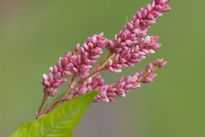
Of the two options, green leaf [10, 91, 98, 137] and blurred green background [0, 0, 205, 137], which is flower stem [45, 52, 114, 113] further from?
blurred green background [0, 0, 205, 137]

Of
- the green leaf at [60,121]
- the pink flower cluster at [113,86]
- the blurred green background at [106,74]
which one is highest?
the blurred green background at [106,74]

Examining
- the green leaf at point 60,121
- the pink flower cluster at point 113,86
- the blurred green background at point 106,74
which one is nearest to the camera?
the green leaf at point 60,121

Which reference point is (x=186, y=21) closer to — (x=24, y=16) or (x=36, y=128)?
(x=24, y=16)

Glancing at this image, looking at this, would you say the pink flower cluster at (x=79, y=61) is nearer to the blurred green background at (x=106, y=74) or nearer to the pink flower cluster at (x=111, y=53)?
the pink flower cluster at (x=111, y=53)

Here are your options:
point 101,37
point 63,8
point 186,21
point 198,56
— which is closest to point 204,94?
point 198,56

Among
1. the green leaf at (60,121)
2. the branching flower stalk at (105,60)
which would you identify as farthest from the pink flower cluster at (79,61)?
the green leaf at (60,121)

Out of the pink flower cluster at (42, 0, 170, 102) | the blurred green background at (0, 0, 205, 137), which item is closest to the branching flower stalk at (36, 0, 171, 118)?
the pink flower cluster at (42, 0, 170, 102)
